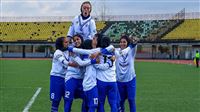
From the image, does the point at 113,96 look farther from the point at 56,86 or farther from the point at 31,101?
the point at 31,101

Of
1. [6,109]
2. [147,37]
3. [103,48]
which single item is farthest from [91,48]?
[147,37]

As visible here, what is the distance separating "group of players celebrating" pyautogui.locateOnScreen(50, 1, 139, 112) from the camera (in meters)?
7.48

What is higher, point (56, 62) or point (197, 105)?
point (56, 62)

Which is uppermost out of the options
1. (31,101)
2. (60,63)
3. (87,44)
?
(87,44)

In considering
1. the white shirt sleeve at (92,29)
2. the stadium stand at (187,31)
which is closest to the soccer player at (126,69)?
the white shirt sleeve at (92,29)

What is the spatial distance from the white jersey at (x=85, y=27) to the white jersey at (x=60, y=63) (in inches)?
19.2

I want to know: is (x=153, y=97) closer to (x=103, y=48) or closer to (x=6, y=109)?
(x=6, y=109)

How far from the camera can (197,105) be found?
451 inches

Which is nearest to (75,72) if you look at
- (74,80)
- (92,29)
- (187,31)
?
(74,80)

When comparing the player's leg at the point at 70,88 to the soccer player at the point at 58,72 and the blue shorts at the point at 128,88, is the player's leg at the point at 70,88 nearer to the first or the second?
the soccer player at the point at 58,72

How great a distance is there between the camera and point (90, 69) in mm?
7484

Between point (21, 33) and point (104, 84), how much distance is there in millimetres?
63363

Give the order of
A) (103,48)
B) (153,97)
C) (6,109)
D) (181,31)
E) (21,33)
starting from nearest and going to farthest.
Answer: (103,48) < (6,109) < (153,97) < (181,31) < (21,33)

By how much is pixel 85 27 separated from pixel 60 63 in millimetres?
916
